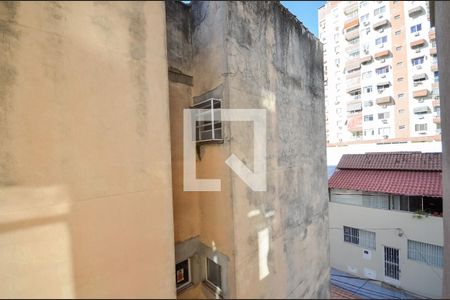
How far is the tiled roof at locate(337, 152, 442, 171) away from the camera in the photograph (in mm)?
8661

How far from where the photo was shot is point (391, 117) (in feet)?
69.4

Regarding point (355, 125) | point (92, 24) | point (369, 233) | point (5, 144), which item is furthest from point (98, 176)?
point (355, 125)

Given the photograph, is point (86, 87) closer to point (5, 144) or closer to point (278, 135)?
point (5, 144)

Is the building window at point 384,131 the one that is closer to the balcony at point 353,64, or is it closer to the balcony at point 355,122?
the balcony at point 355,122

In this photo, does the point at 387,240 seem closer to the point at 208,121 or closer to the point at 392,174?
the point at 392,174

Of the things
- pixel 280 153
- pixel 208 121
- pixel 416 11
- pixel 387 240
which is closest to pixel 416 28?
pixel 416 11

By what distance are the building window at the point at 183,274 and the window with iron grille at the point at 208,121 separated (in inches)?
79.9

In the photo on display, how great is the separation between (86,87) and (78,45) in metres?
0.39

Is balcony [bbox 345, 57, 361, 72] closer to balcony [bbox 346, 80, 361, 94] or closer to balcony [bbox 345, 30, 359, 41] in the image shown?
balcony [bbox 346, 80, 361, 94]

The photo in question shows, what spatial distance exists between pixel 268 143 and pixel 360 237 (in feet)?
26.4

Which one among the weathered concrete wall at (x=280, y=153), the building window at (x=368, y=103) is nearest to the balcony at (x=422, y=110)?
the building window at (x=368, y=103)

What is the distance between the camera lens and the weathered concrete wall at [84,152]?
190 cm

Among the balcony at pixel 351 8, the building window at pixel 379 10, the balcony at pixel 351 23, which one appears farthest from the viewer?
the balcony at pixel 351 8

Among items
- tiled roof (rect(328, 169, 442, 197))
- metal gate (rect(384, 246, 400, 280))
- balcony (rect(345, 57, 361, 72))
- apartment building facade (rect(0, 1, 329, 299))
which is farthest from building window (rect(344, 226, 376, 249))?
balcony (rect(345, 57, 361, 72))
